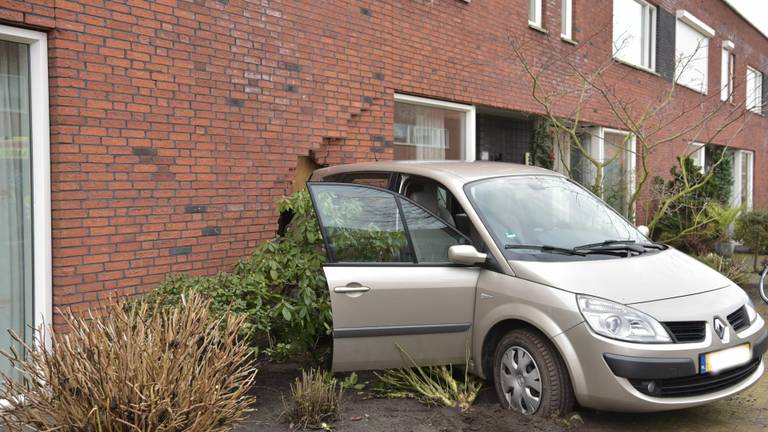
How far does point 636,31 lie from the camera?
1527 cm

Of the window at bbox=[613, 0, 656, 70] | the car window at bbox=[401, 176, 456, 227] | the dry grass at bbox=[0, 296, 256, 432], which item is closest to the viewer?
the dry grass at bbox=[0, 296, 256, 432]

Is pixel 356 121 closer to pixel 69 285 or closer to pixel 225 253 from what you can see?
pixel 225 253

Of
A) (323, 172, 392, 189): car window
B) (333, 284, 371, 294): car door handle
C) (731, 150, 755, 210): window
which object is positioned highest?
(731, 150, 755, 210): window

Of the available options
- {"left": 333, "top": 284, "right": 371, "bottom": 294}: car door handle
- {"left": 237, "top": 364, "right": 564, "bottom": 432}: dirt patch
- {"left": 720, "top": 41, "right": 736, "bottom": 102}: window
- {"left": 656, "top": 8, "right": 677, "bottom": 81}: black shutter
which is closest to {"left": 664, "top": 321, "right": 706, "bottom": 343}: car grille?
{"left": 237, "top": 364, "right": 564, "bottom": 432}: dirt patch

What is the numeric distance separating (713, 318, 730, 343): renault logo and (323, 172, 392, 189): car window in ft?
8.75

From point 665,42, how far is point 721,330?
13.4 metres

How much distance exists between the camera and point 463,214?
5211 millimetres

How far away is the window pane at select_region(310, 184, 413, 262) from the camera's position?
5094mm

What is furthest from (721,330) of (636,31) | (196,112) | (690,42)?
(690,42)

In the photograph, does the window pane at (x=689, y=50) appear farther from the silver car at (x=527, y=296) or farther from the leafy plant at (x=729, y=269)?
the silver car at (x=527, y=296)

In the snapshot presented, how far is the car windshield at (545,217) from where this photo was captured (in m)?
4.99

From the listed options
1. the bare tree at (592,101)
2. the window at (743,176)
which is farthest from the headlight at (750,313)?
the window at (743,176)

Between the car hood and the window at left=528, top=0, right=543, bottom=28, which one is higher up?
the window at left=528, top=0, right=543, bottom=28

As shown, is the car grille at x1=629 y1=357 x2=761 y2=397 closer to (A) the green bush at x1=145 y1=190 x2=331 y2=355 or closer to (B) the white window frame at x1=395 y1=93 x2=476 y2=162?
(A) the green bush at x1=145 y1=190 x2=331 y2=355
